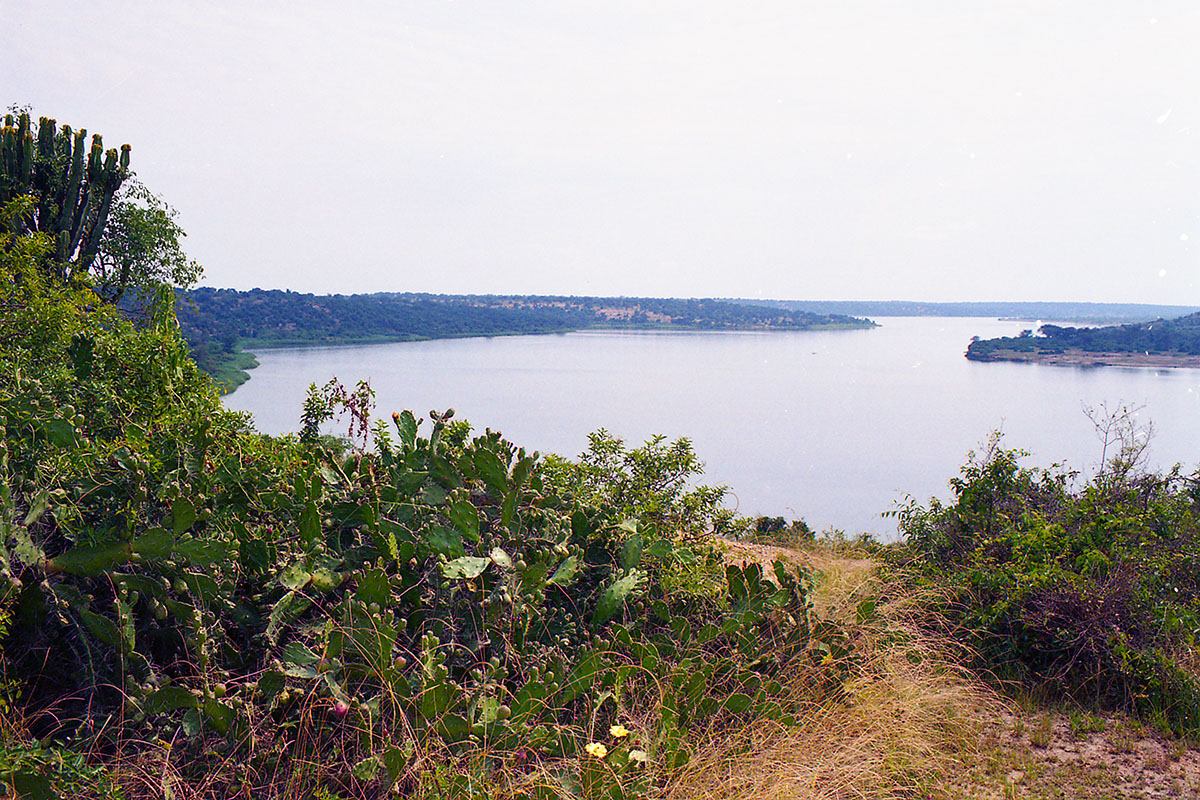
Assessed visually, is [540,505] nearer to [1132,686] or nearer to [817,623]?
[817,623]

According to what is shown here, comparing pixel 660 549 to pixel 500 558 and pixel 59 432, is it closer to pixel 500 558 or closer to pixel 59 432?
pixel 500 558

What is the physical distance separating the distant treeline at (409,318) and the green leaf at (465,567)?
2858 mm

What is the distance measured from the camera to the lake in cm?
3011

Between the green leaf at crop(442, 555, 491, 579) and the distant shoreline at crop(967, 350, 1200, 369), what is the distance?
43954 mm

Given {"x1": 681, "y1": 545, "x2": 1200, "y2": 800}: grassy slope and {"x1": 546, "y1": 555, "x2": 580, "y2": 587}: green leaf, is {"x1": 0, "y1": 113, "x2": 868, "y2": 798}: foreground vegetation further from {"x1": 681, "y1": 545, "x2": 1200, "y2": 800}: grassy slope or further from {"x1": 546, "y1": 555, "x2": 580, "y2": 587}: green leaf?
{"x1": 681, "y1": 545, "x2": 1200, "y2": 800}: grassy slope

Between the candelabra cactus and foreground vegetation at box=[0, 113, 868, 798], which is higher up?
the candelabra cactus

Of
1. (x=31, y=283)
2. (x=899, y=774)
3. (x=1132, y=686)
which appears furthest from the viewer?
(x=1132, y=686)

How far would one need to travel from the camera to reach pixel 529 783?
9.17 ft

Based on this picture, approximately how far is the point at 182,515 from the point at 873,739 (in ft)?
9.82

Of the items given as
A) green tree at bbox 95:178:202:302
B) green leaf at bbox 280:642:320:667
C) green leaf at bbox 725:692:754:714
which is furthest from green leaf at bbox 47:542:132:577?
green tree at bbox 95:178:202:302

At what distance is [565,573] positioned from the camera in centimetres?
348

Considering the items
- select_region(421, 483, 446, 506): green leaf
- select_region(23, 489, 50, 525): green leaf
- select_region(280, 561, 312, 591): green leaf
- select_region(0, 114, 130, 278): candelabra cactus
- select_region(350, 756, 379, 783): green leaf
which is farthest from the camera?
select_region(0, 114, 130, 278): candelabra cactus

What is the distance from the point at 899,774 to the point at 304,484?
279cm

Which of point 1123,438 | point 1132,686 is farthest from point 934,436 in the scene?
point 1132,686
